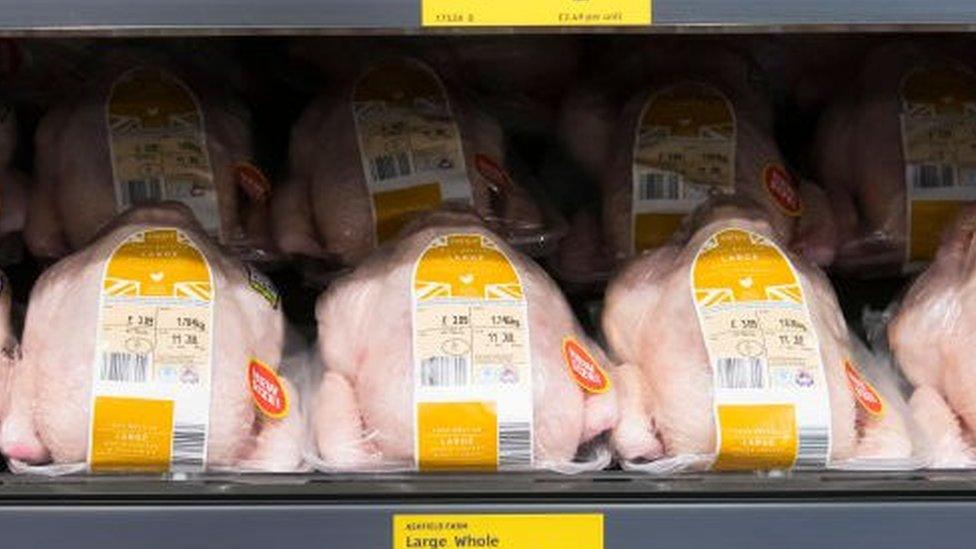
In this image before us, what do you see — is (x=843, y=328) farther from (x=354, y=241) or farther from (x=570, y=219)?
(x=354, y=241)

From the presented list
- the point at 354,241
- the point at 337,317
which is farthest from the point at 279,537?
the point at 354,241

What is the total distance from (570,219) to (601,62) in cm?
20

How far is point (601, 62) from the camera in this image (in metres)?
1.48

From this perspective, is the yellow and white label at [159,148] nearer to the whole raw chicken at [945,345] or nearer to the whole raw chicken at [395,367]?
the whole raw chicken at [395,367]

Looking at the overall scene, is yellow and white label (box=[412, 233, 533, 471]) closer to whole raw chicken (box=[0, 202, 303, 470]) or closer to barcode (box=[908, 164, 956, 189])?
whole raw chicken (box=[0, 202, 303, 470])

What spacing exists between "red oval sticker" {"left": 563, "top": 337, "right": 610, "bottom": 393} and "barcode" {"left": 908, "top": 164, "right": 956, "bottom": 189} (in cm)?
42

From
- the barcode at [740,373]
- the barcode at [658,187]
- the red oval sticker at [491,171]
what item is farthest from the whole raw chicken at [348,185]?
the barcode at [740,373]

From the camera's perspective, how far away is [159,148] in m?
1.31

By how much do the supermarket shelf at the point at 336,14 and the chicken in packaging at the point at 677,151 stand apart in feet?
1.11

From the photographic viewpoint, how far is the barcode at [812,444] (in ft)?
3.38

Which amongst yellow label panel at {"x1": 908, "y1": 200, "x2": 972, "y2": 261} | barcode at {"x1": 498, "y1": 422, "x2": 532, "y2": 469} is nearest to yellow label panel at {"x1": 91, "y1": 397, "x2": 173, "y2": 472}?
barcode at {"x1": 498, "y1": 422, "x2": 532, "y2": 469}

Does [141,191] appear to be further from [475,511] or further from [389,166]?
[475,511]

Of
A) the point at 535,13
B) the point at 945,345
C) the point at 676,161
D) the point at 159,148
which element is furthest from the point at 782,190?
the point at 159,148

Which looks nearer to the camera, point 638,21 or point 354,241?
point 638,21
